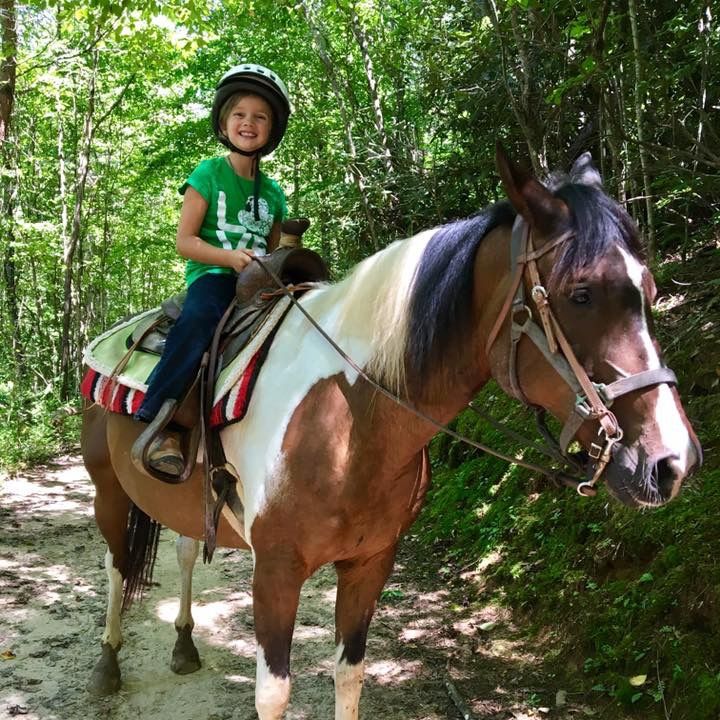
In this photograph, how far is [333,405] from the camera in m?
2.34

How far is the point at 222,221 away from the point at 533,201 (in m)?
1.72

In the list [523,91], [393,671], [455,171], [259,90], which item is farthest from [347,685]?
[455,171]

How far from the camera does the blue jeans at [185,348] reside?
2.70m

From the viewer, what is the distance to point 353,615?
109 inches

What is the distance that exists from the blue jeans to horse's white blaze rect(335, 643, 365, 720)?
1.36 m

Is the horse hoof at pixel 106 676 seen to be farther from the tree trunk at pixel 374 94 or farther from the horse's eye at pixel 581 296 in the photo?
the tree trunk at pixel 374 94

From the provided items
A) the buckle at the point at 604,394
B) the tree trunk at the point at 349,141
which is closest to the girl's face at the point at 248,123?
the buckle at the point at 604,394

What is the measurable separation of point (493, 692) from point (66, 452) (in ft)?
29.2

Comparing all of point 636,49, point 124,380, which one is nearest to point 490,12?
point 636,49

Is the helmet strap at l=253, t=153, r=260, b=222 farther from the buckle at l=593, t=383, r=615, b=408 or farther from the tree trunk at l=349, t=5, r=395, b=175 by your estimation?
the tree trunk at l=349, t=5, r=395, b=175

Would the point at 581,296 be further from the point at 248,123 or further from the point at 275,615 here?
the point at 248,123

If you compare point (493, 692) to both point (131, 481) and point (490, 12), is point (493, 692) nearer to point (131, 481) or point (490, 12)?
point (131, 481)

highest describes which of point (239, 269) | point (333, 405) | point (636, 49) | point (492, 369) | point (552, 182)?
point (636, 49)

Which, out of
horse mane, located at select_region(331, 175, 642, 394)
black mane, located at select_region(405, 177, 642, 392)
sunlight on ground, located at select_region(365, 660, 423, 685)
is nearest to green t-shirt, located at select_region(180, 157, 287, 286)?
horse mane, located at select_region(331, 175, 642, 394)
